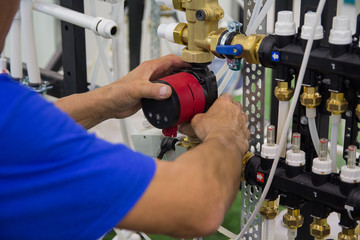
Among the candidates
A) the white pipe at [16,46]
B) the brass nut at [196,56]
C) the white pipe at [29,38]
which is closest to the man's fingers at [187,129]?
the brass nut at [196,56]

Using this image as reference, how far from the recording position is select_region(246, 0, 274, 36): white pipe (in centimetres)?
103

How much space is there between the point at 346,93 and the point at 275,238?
2.46ft

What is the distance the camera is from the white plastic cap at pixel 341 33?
882mm

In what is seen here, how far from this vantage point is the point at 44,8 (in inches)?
56.8

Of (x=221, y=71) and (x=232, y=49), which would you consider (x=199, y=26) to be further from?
(x=221, y=71)

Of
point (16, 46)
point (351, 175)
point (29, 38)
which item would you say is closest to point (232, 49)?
point (351, 175)

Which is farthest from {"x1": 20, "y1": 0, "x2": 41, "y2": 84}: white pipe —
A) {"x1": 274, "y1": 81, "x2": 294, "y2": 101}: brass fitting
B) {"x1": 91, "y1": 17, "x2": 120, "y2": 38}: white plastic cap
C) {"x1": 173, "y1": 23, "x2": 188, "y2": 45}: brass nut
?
{"x1": 274, "y1": 81, "x2": 294, "y2": 101}: brass fitting

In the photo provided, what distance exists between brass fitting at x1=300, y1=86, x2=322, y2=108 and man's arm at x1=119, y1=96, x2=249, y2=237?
158 millimetres

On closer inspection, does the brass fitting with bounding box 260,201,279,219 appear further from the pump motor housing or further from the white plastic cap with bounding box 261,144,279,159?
the pump motor housing

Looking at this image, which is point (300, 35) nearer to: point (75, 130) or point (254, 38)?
point (254, 38)

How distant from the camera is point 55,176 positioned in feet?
2.38

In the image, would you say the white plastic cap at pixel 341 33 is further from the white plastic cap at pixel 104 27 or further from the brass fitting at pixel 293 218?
the white plastic cap at pixel 104 27

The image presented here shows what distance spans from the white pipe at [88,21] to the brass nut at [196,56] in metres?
0.27

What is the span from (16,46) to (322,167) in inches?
39.2
